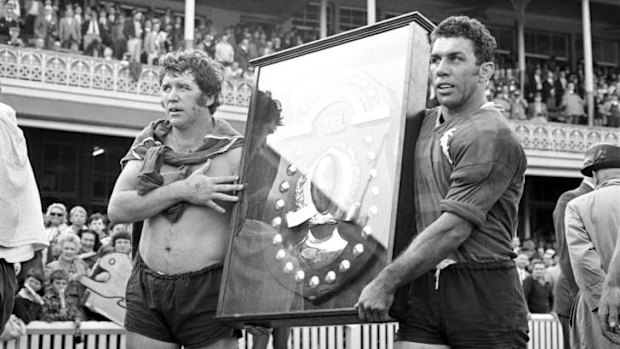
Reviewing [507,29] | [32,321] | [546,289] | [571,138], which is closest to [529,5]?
[507,29]

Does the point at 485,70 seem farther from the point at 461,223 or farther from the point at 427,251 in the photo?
the point at 427,251

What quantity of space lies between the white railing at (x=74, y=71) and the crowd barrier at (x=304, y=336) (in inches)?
340

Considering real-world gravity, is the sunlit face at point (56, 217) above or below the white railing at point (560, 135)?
below

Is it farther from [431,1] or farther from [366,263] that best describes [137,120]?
[366,263]

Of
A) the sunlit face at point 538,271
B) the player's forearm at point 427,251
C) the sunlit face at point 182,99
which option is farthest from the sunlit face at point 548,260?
the player's forearm at point 427,251

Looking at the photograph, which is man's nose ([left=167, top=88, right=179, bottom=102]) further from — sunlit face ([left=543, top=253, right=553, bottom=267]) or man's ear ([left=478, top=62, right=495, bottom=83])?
sunlit face ([left=543, top=253, right=553, bottom=267])

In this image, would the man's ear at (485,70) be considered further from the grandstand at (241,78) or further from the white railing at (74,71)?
the grandstand at (241,78)

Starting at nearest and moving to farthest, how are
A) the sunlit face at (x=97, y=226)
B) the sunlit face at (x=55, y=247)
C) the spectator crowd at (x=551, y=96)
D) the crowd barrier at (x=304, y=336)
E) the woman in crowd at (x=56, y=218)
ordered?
1. the crowd barrier at (x=304, y=336)
2. the sunlit face at (x=55, y=247)
3. the woman in crowd at (x=56, y=218)
4. the sunlit face at (x=97, y=226)
5. the spectator crowd at (x=551, y=96)

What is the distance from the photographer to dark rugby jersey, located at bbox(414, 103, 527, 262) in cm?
310

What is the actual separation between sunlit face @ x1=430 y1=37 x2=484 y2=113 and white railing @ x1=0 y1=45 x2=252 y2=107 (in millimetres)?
13356

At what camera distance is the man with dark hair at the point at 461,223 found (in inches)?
122

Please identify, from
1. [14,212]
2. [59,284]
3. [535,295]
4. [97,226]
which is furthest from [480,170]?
[535,295]

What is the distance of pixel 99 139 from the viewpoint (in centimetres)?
1931

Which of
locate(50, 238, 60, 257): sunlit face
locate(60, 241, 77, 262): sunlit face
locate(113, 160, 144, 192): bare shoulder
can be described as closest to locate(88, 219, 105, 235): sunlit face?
locate(50, 238, 60, 257): sunlit face
